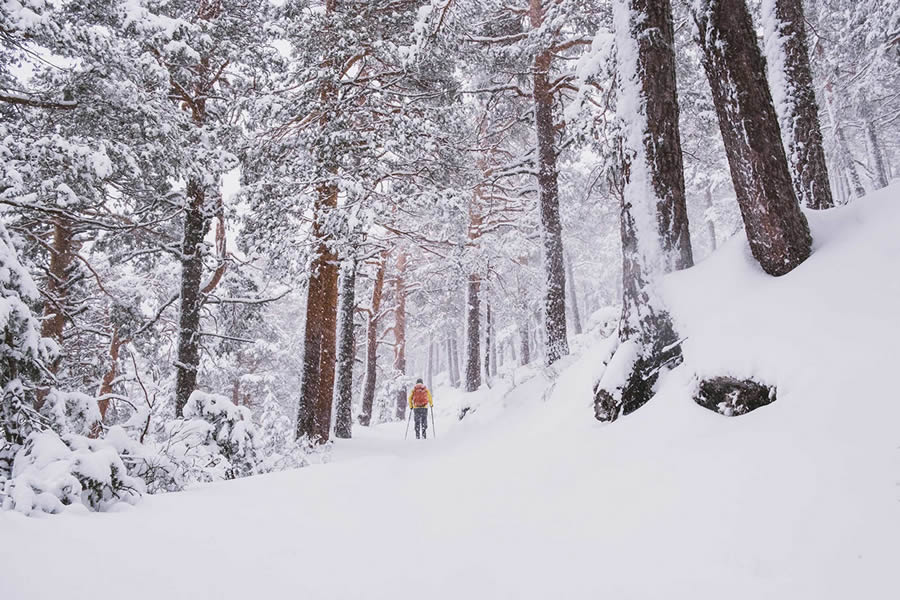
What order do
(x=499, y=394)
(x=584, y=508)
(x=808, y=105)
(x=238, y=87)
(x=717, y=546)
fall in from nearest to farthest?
(x=717, y=546)
(x=584, y=508)
(x=808, y=105)
(x=238, y=87)
(x=499, y=394)

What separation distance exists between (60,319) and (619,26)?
10951 mm

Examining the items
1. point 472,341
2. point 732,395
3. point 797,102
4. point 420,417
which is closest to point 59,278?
point 420,417

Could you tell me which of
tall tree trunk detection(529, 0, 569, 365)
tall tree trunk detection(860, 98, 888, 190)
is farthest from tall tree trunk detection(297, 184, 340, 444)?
tall tree trunk detection(860, 98, 888, 190)

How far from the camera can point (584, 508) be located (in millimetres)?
3236

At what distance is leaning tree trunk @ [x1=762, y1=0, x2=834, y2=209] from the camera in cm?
595

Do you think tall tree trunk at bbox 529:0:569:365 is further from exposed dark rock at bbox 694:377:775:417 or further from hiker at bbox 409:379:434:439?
exposed dark rock at bbox 694:377:775:417

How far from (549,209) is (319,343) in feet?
19.0

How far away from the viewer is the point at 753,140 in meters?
4.00

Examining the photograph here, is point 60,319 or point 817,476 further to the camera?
point 60,319

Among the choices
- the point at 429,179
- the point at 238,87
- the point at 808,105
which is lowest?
the point at 808,105

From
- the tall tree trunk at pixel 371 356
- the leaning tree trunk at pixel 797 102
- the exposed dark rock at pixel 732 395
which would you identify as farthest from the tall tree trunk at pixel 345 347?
the exposed dark rock at pixel 732 395

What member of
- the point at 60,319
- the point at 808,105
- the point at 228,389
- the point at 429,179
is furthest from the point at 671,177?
the point at 228,389

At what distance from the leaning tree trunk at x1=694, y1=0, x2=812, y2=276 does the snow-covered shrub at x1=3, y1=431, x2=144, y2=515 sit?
5446 mm

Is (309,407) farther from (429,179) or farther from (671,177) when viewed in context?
(671,177)
